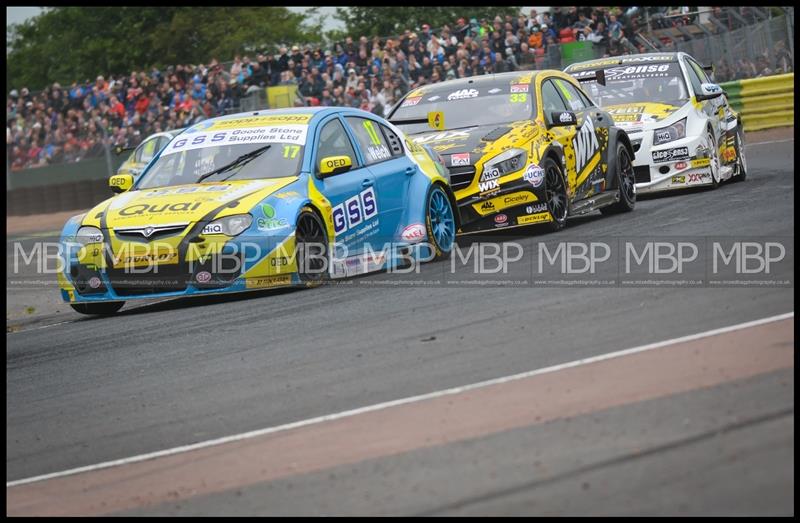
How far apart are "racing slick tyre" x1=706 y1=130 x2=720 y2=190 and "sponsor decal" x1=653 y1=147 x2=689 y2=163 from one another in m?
0.35

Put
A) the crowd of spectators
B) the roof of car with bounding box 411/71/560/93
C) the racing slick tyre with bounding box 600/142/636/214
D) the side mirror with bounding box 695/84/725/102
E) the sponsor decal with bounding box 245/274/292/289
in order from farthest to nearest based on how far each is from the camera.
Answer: the crowd of spectators < the side mirror with bounding box 695/84/725/102 < the racing slick tyre with bounding box 600/142/636/214 < the roof of car with bounding box 411/71/560/93 < the sponsor decal with bounding box 245/274/292/289

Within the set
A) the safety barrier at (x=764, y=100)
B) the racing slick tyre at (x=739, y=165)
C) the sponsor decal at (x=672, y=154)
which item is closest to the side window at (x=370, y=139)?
the sponsor decal at (x=672, y=154)

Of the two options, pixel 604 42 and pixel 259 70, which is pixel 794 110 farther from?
pixel 259 70

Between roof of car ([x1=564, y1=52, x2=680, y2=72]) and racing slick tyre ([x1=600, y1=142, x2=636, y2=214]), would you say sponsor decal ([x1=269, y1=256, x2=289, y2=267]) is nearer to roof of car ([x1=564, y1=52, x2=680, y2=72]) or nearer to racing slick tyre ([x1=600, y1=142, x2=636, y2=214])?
racing slick tyre ([x1=600, y1=142, x2=636, y2=214])

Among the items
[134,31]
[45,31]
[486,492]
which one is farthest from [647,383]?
[45,31]

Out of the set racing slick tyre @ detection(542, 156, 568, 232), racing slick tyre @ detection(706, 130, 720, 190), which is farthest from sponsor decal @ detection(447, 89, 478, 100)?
racing slick tyre @ detection(706, 130, 720, 190)

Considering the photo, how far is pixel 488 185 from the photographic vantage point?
42.2 feet

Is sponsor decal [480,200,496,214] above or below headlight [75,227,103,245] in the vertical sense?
below

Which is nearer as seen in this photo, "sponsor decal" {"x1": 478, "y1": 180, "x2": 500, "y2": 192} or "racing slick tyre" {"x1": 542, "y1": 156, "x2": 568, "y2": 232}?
"sponsor decal" {"x1": 478, "y1": 180, "x2": 500, "y2": 192}

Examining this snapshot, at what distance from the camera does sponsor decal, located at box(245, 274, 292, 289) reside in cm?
1072

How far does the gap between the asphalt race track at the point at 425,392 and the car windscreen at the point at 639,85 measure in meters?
4.83

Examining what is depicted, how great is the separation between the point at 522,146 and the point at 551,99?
1.36 meters

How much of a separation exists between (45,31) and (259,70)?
42747mm

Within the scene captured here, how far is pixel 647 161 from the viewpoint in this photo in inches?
637
